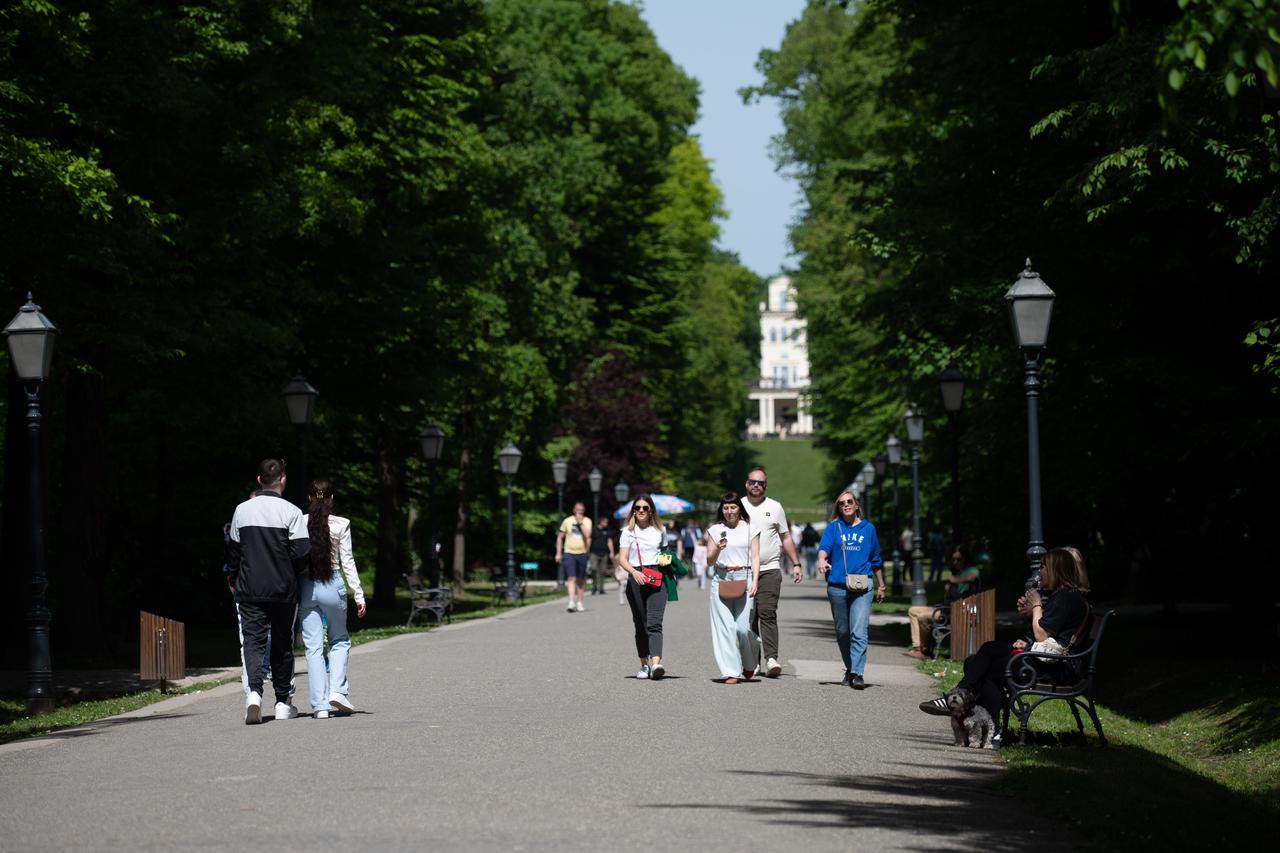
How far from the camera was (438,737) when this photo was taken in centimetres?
1284

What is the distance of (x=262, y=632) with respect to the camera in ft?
48.4

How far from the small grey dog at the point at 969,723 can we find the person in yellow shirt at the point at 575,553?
23.1 metres

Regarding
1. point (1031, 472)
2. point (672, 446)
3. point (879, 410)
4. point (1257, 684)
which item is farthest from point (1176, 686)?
point (672, 446)

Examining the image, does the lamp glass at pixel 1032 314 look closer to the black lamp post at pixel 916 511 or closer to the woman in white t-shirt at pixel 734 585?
the woman in white t-shirt at pixel 734 585

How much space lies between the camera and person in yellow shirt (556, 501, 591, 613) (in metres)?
36.1

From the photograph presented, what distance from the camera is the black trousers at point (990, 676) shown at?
12.9 metres

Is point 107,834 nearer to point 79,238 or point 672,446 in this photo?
point 79,238

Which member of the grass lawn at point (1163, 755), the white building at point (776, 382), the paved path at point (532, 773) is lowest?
the grass lawn at point (1163, 755)

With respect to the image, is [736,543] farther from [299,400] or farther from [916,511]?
[916,511]

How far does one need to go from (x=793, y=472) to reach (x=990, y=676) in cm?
13764

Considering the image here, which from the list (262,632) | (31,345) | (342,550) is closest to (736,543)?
(342,550)

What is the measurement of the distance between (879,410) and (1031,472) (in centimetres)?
3615

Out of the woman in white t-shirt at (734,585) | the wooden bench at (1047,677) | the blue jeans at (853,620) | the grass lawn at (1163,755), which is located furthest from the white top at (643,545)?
the wooden bench at (1047,677)

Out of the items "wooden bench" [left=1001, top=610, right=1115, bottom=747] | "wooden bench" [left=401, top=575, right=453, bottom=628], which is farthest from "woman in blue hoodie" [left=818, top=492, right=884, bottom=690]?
"wooden bench" [left=401, top=575, right=453, bottom=628]
